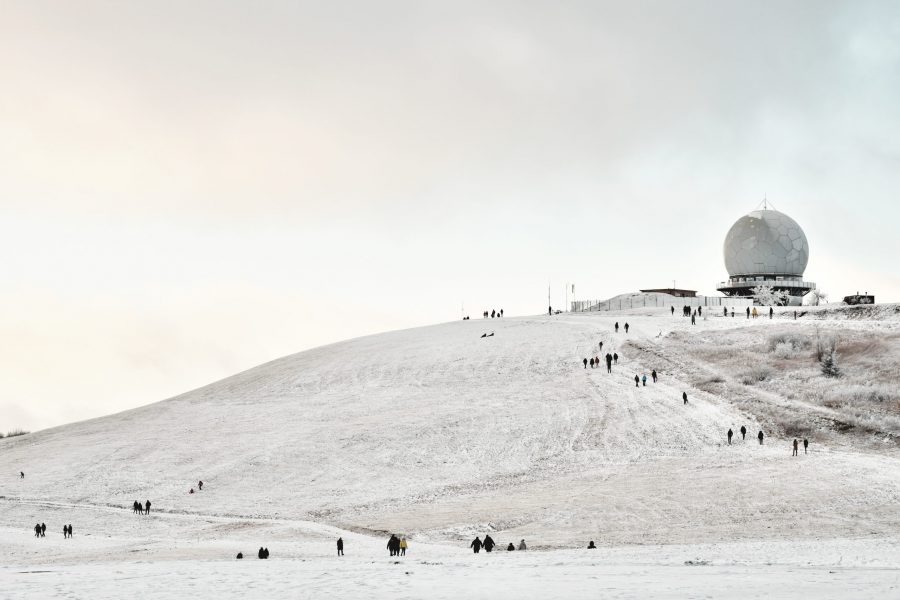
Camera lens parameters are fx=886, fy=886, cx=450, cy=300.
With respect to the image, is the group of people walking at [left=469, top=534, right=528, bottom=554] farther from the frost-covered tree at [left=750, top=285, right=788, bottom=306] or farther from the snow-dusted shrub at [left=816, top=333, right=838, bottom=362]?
the frost-covered tree at [left=750, top=285, right=788, bottom=306]

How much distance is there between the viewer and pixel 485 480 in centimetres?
4678

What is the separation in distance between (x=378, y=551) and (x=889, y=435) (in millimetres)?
32712

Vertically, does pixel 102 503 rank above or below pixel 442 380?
below

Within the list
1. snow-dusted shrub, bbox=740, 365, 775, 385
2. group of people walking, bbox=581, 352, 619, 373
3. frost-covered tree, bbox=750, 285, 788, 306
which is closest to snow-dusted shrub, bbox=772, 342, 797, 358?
snow-dusted shrub, bbox=740, 365, 775, 385

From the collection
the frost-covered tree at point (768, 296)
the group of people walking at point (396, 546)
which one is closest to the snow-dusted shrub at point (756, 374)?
the group of people walking at point (396, 546)

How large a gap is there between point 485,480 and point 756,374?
26.3 metres

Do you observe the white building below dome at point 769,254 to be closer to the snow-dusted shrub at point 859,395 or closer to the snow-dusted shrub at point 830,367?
the snow-dusted shrub at point 830,367

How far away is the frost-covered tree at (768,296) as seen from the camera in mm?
109000

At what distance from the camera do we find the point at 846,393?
57062 mm

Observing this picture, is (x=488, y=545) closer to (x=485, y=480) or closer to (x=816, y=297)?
(x=485, y=480)

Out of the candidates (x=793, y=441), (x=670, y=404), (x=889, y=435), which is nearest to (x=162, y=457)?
(x=670, y=404)

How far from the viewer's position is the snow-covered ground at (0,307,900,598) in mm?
21000

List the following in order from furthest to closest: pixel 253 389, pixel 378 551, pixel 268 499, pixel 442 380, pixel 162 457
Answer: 1. pixel 253 389
2. pixel 442 380
3. pixel 162 457
4. pixel 268 499
5. pixel 378 551

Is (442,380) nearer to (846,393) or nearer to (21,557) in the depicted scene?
(846,393)
